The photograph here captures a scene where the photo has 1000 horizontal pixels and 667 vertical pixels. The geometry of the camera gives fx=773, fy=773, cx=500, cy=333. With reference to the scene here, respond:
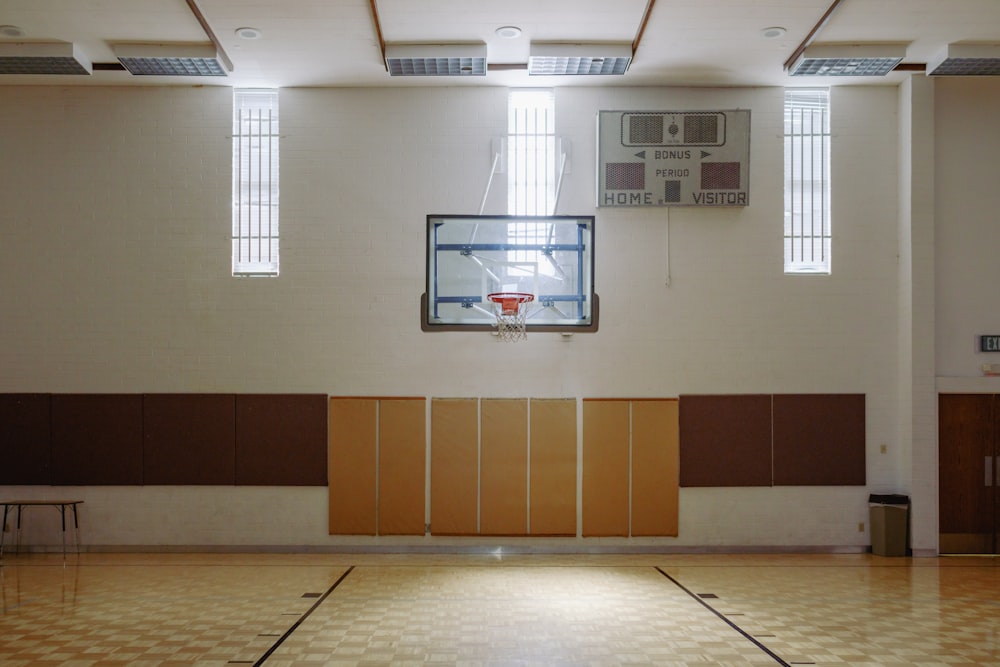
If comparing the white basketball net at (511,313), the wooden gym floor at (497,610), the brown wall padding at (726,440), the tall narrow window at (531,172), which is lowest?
the wooden gym floor at (497,610)

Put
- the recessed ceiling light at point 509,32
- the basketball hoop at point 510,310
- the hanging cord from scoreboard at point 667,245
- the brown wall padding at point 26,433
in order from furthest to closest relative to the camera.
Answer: the hanging cord from scoreboard at point 667,245
the brown wall padding at point 26,433
the basketball hoop at point 510,310
the recessed ceiling light at point 509,32

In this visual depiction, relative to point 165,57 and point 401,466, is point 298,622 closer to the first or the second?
point 401,466

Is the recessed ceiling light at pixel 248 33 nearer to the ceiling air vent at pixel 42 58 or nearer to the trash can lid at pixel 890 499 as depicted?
the ceiling air vent at pixel 42 58

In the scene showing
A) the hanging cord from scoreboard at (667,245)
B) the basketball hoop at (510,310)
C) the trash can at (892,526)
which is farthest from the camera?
the hanging cord from scoreboard at (667,245)

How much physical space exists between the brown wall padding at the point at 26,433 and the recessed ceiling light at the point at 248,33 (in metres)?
4.69

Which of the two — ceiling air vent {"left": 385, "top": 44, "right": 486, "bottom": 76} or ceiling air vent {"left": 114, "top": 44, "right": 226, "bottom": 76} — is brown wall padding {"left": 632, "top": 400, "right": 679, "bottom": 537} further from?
ceiling air vent {"left": 114, "top": 44, "right": 226, "bottom": 76}

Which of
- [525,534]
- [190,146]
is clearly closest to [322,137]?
[190,146]

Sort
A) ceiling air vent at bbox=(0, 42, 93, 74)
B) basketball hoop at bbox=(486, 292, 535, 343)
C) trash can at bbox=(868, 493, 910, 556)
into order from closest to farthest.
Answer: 1. ceiling air vent at bbox=(0, 42, 93, 74)
2. basketball hoop at bbox=(486, 292, 535, 343)
3. trash can at bbox=(868, 493, 910, 556)

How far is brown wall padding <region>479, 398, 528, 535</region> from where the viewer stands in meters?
8.83

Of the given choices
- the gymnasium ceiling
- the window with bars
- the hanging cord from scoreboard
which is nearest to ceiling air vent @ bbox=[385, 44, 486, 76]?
the gymnasium ceiling

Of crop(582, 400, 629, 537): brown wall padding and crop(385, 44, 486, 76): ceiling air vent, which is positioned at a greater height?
crop(385, 44, 486, 76): ceiling air vent

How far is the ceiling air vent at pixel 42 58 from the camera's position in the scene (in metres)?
7.87

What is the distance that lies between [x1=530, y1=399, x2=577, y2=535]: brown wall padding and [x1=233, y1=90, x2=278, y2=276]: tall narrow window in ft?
11.9

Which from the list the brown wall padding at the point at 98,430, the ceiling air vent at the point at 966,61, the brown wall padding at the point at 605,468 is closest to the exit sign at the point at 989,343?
the ceiling air vent at the point at 966,61
